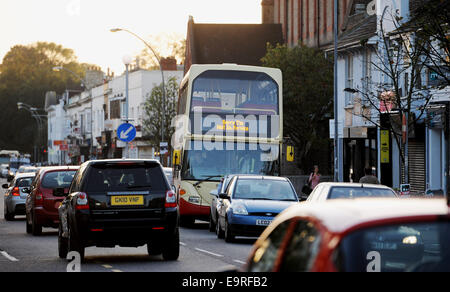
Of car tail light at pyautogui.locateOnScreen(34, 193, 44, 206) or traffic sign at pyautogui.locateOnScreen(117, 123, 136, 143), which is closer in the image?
car tail light at pyautogui.locateOnScreen(34, 193, 44, 206)

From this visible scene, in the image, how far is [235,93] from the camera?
1077 inches

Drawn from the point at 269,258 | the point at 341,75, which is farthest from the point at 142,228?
the point at 341,75

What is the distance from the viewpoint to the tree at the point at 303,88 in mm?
48656

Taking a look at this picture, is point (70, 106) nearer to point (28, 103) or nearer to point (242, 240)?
point (28, 103)

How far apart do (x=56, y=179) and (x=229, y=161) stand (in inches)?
215

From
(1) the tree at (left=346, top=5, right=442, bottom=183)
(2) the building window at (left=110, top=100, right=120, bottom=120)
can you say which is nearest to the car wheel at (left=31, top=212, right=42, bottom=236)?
(1) the tree at (left=346, top=5, right=442, bottom=183)

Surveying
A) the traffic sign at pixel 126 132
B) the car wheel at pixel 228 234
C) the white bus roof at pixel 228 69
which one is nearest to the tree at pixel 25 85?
the traffic sign at pixel 126 132

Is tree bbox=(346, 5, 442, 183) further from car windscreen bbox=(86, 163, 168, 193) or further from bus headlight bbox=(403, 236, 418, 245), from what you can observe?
bus headlight bbox=(403, 236, 418, 245)

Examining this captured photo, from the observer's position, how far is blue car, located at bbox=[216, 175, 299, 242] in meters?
21.2

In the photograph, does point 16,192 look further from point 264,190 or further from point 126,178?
point 126,178

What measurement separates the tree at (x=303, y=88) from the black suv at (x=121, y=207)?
32.9m

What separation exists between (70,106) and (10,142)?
2231cm

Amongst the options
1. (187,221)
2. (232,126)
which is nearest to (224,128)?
(232,126)

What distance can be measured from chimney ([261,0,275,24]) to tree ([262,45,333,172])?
90.0 feet
